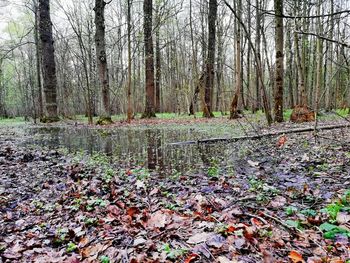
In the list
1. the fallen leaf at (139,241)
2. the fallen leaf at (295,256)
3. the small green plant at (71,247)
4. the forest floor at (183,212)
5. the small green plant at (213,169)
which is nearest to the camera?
the fallen leaf at (295,256)

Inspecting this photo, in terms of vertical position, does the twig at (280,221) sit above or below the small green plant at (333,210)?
below

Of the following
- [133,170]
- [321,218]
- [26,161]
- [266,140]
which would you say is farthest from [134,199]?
[266,140]

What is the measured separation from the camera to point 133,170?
497 centimetres

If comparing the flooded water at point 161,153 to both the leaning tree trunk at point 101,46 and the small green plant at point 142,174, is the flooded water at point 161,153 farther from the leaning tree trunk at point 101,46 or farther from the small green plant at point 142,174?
the leaning tree trunk at point 101,46

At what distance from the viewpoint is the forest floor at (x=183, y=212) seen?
226 centimetres

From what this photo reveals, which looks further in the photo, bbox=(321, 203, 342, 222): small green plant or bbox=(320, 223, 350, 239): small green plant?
bbox=(321, 203, 342, 222): small green plant

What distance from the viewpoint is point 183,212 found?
3.09 meters

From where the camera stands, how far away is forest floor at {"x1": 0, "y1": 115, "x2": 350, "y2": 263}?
7.42ft

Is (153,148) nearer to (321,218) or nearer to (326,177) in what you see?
(326,177)

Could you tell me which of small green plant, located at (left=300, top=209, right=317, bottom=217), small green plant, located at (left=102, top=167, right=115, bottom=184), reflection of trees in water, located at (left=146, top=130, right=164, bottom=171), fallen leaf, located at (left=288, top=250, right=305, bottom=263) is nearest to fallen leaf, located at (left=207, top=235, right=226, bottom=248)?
fallen leaf, located at (left=288, top=250, right=305, bottom=263)

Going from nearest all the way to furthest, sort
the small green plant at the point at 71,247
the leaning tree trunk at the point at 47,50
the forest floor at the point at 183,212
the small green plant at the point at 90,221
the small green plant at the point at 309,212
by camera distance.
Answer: the forest floor at the point at 183,212 → the small green plant at the point at 71,247 → the small green plant at the point at 309,212 → the small green plant at the point at 90,221 → the leaning tree trunk at the point at 47,50

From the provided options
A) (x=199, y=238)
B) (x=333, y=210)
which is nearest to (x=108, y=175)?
(x=199, y=238)

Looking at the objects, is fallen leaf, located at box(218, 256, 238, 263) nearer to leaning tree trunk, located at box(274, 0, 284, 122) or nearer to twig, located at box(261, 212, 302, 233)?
twig, located at box(261, 212, 302, 233)

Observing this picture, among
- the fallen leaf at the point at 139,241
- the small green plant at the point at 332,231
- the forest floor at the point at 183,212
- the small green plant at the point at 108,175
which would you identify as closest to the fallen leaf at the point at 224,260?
the forest floor at the point at 183,212
